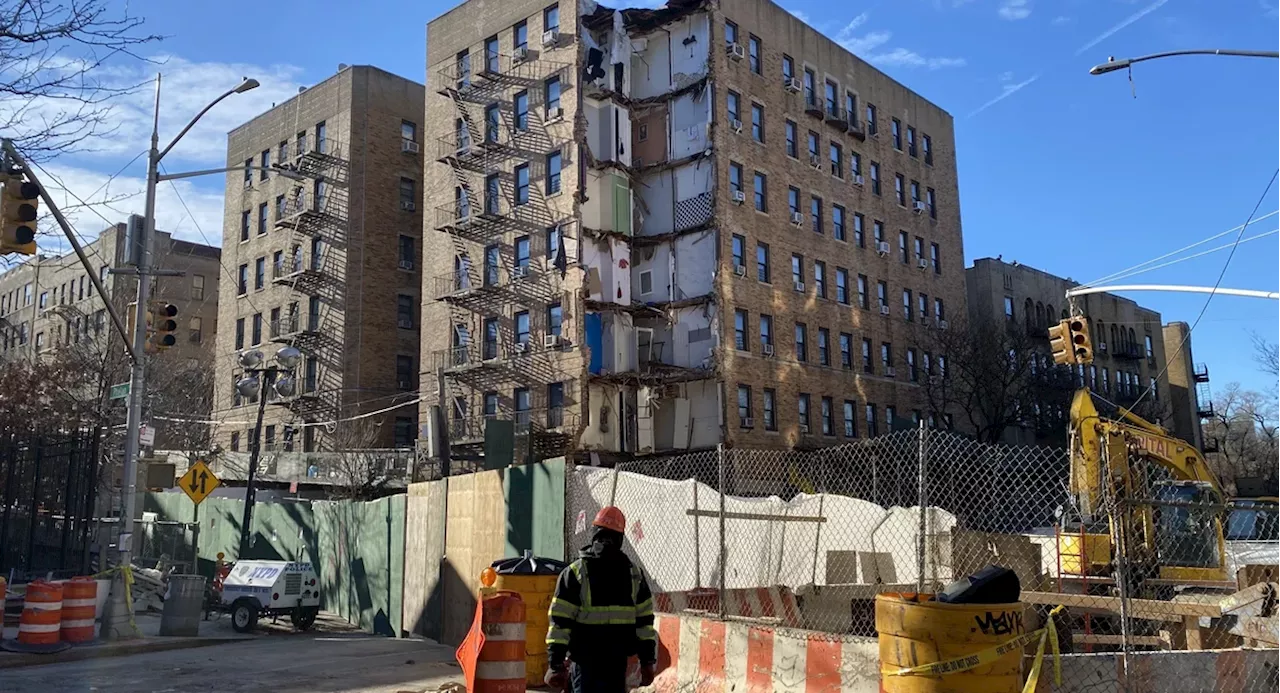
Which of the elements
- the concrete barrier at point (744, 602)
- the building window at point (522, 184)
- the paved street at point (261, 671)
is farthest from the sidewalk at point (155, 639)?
the building window at point (522, 184)

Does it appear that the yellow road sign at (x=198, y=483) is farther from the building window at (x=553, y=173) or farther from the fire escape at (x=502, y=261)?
the building window at (x=553, y=173)

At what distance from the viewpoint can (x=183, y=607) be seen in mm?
18859

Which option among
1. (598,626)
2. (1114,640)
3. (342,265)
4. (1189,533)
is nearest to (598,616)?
(598,626)

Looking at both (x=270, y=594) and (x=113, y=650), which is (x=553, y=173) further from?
(x=113, y=650)

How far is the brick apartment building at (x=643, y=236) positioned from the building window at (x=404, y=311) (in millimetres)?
5308

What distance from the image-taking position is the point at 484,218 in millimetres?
41906

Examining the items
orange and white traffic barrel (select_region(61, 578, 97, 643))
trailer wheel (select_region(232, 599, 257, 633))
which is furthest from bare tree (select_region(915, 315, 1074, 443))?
orange and white traffic barrel (select_region(61, 578, 97, 643))

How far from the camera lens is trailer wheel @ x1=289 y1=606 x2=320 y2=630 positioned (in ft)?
66.5

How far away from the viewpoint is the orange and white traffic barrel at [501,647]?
8.98 metres

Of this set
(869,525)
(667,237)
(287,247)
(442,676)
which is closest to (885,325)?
(667,237)

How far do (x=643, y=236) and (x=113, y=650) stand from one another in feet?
93.7

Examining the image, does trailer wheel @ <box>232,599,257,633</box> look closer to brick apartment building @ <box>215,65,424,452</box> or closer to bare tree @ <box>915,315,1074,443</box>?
brick apartment building @ <box>215,65,424,452</box>

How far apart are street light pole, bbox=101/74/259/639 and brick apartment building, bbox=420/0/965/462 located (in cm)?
1808

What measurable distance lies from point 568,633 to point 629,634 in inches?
15.9
